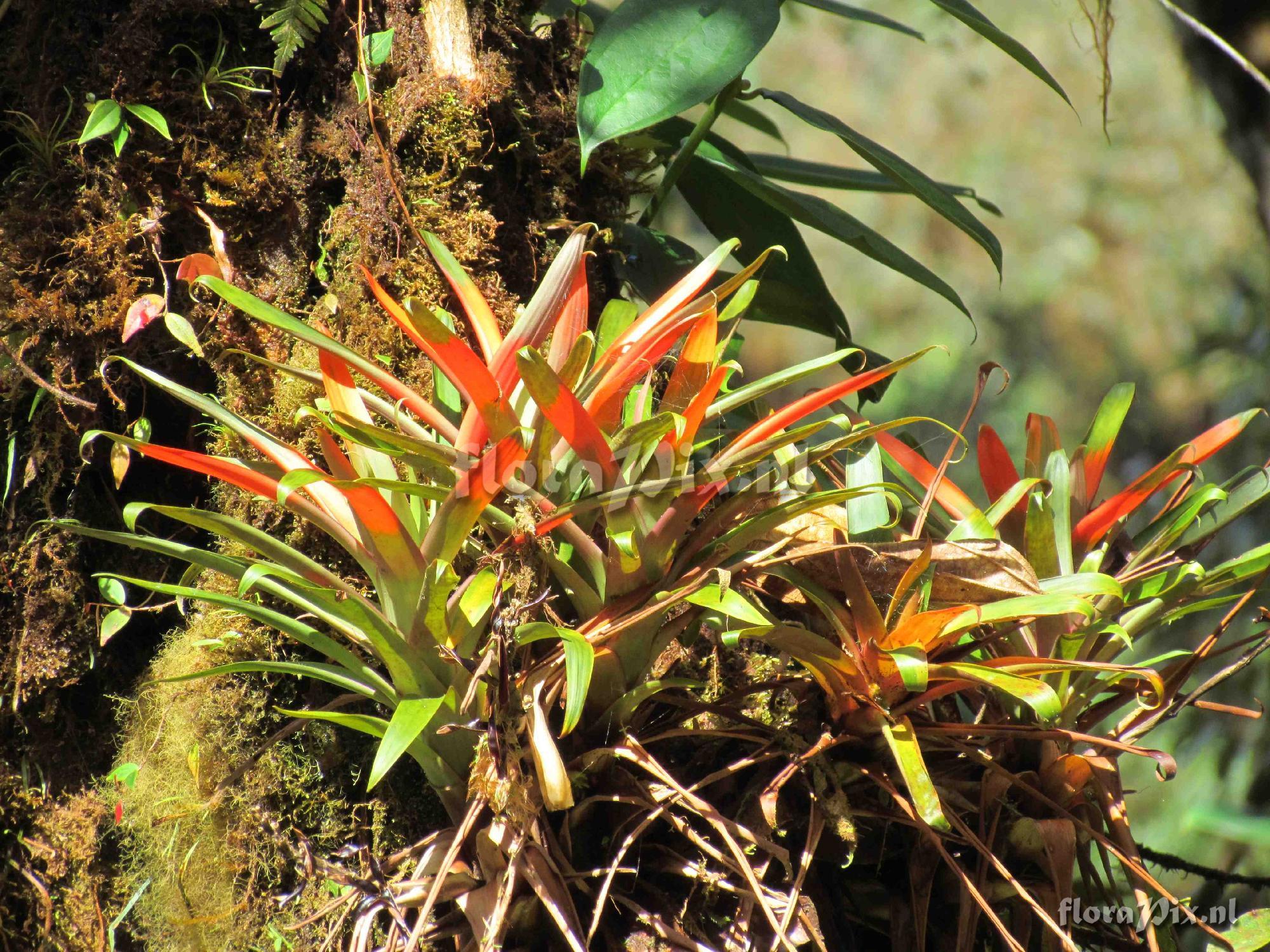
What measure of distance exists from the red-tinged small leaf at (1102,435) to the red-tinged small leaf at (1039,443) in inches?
1.2

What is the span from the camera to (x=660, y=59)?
2.58 feet

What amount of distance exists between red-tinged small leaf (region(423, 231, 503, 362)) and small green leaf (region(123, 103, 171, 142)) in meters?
0.35

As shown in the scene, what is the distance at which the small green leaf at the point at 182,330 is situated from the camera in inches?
34.8

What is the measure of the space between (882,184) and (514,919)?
1141 mm

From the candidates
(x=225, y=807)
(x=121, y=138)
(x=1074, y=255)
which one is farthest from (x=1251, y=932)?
(x=1074, y=255)

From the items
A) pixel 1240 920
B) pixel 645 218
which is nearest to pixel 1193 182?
pixel 645 218

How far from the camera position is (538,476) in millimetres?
666

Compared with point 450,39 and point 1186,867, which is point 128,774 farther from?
point 1186,867

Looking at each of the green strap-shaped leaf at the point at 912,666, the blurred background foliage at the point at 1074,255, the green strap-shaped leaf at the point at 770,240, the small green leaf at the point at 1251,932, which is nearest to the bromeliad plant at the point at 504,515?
Answer: the green strap-shaped leaf at the point at 912,666

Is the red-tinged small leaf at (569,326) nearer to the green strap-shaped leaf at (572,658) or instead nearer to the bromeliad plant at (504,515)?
the bromeliad plant at (504,515)

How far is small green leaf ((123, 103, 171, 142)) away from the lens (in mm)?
876

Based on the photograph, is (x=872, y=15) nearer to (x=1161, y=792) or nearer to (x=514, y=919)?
(x=514, y=919)

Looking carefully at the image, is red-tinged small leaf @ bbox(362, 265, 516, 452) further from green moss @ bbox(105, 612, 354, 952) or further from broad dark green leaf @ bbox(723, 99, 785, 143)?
broad dark green leaf @ bbox(723, 99, 785, 143)

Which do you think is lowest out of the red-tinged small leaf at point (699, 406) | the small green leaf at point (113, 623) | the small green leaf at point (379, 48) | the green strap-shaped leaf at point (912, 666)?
the small green leaf at point (113, 623)
